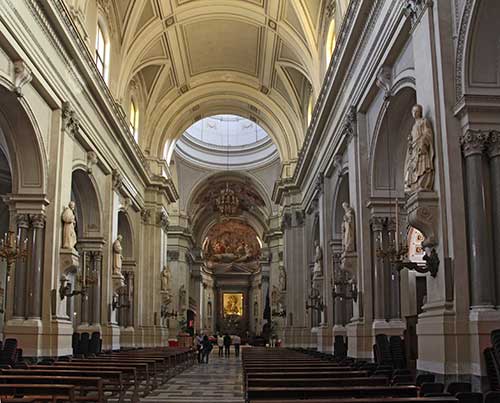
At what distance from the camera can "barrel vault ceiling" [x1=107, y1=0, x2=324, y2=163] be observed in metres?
21.7

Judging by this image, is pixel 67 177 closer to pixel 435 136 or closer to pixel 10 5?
pixel 10 5

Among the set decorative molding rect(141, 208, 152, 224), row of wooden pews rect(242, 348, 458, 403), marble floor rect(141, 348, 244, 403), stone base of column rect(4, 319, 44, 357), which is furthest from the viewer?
decorative molding rect(141, 208, 152, 224)

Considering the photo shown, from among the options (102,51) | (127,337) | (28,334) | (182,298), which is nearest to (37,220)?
(28,334)

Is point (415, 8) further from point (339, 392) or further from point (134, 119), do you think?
point (134, 119)

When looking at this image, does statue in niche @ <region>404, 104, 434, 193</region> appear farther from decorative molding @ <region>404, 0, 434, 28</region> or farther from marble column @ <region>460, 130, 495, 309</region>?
decorative molding @ <region>404, 0, 434, 28</region>

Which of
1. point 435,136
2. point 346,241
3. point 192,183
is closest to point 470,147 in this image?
point 435,136

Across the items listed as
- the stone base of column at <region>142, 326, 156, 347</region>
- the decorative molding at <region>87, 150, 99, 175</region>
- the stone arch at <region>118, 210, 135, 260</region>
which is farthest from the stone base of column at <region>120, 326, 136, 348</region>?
the decorative molding at <region>87, 150, 99, 175</region>

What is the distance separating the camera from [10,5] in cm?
1177

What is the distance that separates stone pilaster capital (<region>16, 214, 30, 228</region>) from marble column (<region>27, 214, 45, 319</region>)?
0.10m

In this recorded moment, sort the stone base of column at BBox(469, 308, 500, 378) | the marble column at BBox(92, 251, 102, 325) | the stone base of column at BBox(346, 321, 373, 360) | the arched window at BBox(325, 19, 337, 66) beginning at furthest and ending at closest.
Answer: the marble column at BBox(92, 251, 102, 325) < the arched window at BBox(325, 19, 337, 66) < the stone base of column at BBox(346, 321, 373, 360) < the stone base of column at BBox(469, 308, 500, 378)

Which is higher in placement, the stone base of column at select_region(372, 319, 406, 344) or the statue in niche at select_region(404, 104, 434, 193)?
the statue in niche at select_region(404, 104, 434, 193)

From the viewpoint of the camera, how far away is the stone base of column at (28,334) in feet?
44.1

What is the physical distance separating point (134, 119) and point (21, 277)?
13068 mm

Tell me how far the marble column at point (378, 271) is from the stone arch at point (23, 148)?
7.13m
